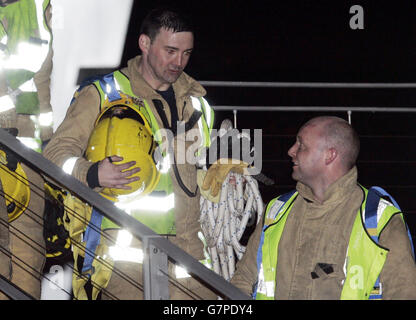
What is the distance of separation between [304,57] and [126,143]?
25.8 ft

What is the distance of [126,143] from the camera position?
9.89 ft

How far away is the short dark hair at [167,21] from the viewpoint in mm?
3303

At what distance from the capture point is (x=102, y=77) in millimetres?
3248

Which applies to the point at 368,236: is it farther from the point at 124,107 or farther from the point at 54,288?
the point at 54,288

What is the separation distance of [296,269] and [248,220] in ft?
4.60

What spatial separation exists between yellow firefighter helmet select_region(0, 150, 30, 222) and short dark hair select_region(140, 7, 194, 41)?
2.51ft

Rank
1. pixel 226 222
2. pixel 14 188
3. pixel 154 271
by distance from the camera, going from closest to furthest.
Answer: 1. pixel 154 271
2. pixel 14 188
3. pixel 226 222

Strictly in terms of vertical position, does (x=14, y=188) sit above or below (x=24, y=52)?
below

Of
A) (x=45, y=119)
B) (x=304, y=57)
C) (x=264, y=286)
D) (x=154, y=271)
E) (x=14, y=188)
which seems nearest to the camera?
(x=154, y=271)

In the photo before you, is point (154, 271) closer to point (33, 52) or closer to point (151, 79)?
point (151, 79)

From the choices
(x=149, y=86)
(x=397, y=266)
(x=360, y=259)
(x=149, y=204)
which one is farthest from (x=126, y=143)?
(x=397, y=266)

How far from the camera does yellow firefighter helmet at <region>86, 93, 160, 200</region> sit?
3006 mm

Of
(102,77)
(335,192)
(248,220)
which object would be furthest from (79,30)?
(335,192)

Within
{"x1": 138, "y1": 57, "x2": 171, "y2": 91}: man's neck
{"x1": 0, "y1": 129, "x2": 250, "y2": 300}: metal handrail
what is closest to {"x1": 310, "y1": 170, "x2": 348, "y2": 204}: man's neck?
{"x1": 138, "y1": 57, "x2": 171, "y2": 91}: man's neck
